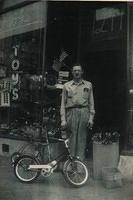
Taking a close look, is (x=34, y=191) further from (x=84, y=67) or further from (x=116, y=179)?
(x=84, y=67)

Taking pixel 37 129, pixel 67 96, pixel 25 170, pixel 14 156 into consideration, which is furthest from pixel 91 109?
pixel 14 156

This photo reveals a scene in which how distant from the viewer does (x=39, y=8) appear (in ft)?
29.5

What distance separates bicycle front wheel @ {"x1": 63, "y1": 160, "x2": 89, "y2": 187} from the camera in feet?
26.7

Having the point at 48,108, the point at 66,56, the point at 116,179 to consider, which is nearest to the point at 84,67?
the point at 66,56

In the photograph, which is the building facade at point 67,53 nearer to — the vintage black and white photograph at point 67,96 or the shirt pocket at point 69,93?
Answer: the vintage black and white photograph at point 67,96

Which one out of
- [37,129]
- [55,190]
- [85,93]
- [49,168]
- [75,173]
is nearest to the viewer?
[55,190]

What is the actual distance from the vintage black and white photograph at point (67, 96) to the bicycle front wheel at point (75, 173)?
0.05 feet

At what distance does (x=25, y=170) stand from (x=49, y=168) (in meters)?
0.36

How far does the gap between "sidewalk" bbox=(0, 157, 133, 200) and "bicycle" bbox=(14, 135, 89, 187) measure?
91mm

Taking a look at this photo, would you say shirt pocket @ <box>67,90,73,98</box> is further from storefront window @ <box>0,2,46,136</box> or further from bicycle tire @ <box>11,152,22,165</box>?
bicycle tire @ <box>11,152,22,165</box>

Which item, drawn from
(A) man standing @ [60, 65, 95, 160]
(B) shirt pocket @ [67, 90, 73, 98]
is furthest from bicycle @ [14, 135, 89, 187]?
(B) shirt pocket @ [67, 90, 73, 98]

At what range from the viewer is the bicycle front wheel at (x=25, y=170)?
27.3 ft

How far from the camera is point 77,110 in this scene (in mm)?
8531

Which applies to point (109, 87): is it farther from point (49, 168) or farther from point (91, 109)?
point (49, 168)
